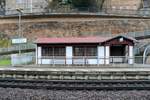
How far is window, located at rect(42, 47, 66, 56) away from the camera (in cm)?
3209

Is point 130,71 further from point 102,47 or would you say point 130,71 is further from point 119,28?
point 119,28

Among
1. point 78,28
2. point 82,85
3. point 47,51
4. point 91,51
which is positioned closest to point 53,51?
point 47,51

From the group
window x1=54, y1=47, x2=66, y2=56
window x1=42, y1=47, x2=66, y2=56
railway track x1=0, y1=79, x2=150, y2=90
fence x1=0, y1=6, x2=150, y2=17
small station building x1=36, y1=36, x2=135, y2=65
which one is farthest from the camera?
fence x1=0, y1=6, x2=150, y2=17

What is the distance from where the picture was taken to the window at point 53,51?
32.1 metres

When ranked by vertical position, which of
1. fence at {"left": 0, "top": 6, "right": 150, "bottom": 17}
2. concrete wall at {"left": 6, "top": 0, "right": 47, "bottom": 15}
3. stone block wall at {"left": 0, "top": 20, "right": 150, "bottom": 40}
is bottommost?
stone block wall at {"left": 0, "top": 20, "right": 150, "bottom": 40}

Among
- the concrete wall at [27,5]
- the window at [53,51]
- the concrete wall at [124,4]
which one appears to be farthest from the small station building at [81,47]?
the concrete wall at [124,4]

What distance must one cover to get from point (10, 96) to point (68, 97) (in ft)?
7.73

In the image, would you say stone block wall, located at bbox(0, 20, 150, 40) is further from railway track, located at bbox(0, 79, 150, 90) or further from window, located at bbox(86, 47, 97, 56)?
railway track, located at bbox(0, 79, 150, 90)

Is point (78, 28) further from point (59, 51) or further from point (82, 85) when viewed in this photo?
point (82, 85)

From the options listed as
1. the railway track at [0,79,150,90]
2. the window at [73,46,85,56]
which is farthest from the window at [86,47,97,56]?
the railway track at [0,79,150,90]

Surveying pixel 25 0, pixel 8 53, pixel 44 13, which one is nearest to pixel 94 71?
pixel 8 53

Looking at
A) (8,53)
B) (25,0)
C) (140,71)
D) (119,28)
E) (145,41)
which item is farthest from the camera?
(25,0)

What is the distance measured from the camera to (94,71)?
2169 cm

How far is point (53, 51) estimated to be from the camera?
32125mm
